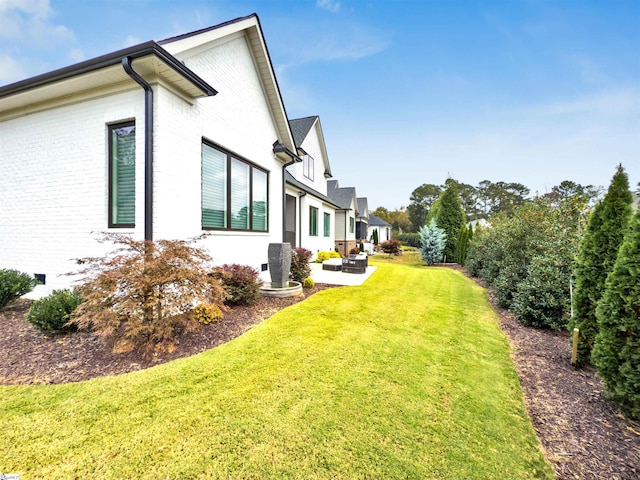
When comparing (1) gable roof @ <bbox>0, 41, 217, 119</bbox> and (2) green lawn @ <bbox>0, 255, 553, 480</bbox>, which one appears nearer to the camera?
(2) green lawn @ <bbox>0, 255, 553, 480</bbox>

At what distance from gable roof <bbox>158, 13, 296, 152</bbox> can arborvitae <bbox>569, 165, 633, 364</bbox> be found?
7945 mm

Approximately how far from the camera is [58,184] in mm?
5852

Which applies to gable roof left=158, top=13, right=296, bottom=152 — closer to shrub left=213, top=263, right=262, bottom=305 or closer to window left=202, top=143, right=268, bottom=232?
window left=202, top=143, right=268, bottom=232

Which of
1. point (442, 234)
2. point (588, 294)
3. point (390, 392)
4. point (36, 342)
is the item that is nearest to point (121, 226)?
point (36, 342)

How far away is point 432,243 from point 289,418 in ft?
55.6

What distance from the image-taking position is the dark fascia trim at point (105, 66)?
172 inches

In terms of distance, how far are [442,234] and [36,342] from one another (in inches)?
729

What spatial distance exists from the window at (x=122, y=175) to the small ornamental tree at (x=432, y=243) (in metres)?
16.4

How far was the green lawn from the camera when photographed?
2.08 m

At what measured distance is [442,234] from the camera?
17672 mm

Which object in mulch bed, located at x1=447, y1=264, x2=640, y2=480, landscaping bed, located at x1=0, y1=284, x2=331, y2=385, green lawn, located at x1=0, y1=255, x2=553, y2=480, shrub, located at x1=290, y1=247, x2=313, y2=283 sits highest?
shrub, located at x1=290, y1=247, x2=313, y2=283

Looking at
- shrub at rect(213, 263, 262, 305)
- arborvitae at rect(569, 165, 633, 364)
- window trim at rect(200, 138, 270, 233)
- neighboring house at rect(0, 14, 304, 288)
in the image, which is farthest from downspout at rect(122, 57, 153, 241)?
arborvitae at rect(569, 165, 633, 364)

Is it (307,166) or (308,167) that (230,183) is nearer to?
(307,166)

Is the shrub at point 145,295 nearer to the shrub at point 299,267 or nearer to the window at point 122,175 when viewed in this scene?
the window at point 122,175
